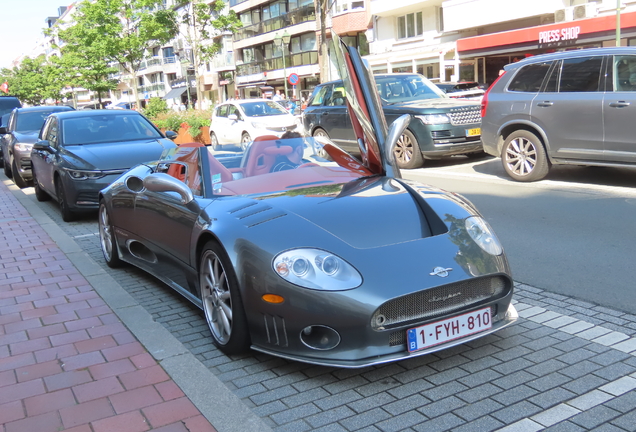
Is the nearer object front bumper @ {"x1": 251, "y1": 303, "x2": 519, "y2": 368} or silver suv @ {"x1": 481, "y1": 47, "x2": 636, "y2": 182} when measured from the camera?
front bumper @ {"x1": 251, "y1": 303, "x2": 519, "y2": 368}

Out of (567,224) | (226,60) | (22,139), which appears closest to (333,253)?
(567,224)

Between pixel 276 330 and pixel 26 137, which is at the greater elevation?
pixel 26 137

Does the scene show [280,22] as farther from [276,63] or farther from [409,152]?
[409,152]

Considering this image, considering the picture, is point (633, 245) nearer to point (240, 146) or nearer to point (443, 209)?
point (443, 209)

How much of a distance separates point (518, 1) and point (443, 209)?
2798 centimetres

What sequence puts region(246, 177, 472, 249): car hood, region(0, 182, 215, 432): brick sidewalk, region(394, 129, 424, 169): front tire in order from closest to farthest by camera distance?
region(0, 182, 215, 432): brick sidewalk
region(246, 177, 472, 249): car hood
region(394, 129, 424, 169): front tire

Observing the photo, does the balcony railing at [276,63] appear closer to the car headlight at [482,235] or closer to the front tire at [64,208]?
the front tire at [64,208]

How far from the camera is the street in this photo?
9.89ft

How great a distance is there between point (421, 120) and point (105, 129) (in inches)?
218

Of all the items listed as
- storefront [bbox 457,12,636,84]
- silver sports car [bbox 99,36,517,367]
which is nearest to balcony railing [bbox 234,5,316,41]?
storefront [bbox 457,12,636,84]

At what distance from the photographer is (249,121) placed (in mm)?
19469

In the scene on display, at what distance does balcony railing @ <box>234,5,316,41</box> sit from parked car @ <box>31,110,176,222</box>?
43822 mm

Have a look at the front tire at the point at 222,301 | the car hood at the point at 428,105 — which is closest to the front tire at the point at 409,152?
the car hood at the point at 428,105

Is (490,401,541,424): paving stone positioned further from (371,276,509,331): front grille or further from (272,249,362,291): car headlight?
(272,249,362,291): car headlight
